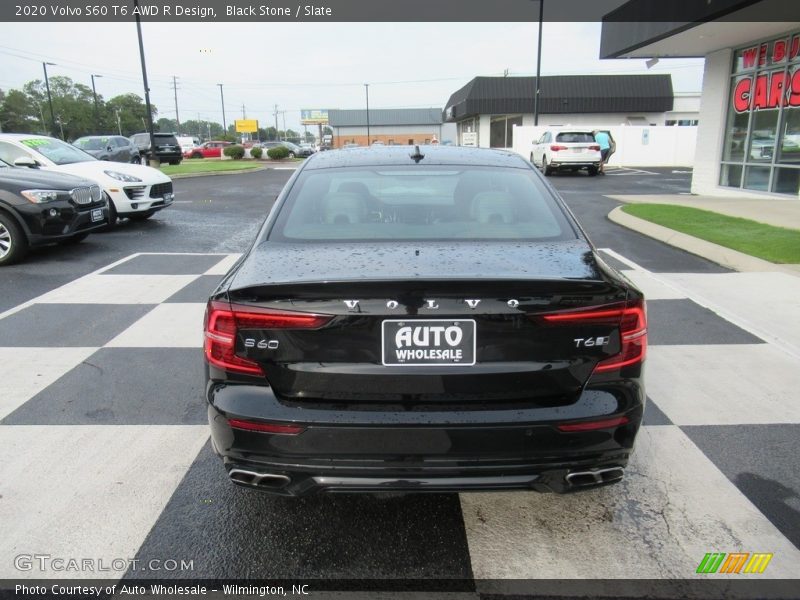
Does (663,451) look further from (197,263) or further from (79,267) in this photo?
(79,267)

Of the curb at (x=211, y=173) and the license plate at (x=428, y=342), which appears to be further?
the curb at (x=211, y=173)

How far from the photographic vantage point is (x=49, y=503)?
2.83 meters

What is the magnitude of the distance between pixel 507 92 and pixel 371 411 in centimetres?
4324

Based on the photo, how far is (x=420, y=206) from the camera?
3176 mm

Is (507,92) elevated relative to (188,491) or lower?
elevated

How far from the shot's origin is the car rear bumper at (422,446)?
2.18 metres

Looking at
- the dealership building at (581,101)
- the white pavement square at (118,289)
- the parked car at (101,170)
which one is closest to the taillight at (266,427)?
the white pavement square at (118,289)

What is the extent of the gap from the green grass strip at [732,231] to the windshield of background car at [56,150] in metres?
9.96

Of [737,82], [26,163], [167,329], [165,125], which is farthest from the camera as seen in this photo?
[165,125]

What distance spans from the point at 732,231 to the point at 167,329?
8232mm

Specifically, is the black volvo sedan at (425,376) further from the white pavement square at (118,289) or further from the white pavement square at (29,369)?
the white pavement square at (118,289)

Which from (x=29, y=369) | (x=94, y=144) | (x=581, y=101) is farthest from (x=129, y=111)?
(x=29, y=369)

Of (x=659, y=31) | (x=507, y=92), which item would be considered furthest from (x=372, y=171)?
(x=507, y=92)

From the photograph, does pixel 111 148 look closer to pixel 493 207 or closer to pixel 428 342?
pixel 493 207
